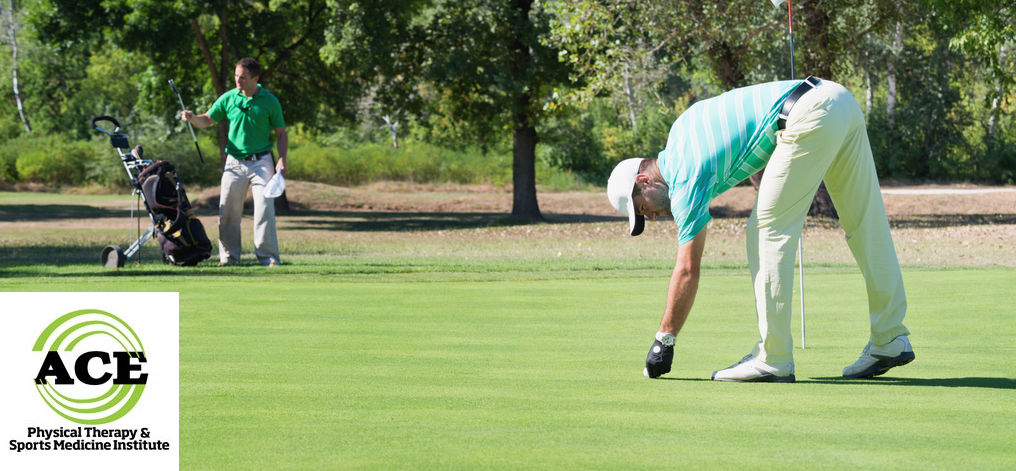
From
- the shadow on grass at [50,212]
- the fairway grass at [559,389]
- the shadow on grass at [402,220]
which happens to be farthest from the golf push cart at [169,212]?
the shadow on grass at [50,212]

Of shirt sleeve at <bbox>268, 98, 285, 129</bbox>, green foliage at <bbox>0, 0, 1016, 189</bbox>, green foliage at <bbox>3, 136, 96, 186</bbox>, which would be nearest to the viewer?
shirt sleeve at <bbox>268, 98, 285, 129</bbox>

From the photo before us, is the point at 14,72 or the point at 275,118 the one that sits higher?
the point at 14,72

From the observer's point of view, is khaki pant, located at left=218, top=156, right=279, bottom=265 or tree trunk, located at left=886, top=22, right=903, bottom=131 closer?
khaki pant, located at left=218, top=156, right=279, bottom=265

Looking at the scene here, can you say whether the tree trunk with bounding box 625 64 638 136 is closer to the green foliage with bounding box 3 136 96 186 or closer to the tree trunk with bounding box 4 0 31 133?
the green foliage with bounding box 3 136 96 186

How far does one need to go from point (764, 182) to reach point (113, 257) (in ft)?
32.7

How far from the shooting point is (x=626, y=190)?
5.71 meters

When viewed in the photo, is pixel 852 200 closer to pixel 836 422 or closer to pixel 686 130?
pixel 686 130

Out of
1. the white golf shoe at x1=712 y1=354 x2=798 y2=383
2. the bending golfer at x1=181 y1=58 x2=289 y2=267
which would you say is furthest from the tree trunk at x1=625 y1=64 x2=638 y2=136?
the white golf shoe at x1=712 y1=354 x2=798 y2=383

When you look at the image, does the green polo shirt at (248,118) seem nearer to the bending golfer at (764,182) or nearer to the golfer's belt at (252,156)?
the golfer's belt at (252,156)

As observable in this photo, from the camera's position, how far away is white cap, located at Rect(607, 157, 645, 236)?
5.70 meters

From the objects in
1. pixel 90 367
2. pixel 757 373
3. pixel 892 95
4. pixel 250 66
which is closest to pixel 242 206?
pixel 250 66

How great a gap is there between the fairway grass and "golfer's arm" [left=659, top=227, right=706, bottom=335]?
0.30 meters

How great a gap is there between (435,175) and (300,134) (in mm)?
11176

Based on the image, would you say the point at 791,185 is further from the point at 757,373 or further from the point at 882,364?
the point at 882,364
